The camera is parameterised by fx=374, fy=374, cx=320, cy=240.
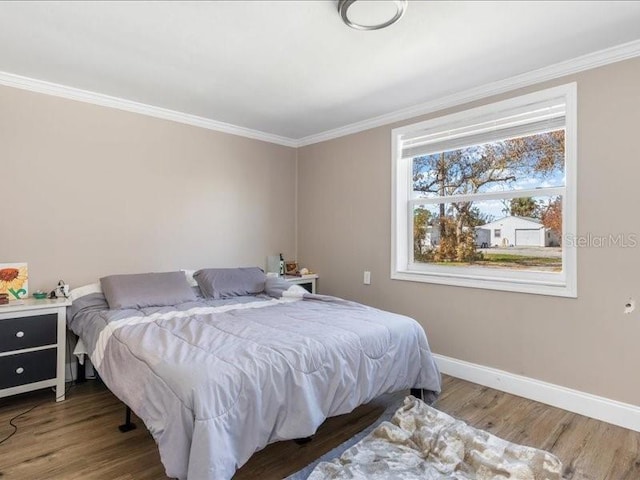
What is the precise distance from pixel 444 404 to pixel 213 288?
2.05 m

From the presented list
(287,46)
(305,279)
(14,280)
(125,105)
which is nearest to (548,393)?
(305,279)

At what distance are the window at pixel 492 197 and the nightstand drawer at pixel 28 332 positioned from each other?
2.75m

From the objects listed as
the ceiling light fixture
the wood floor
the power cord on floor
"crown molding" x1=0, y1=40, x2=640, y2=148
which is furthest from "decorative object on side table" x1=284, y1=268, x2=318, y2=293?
the ceiling light fixture

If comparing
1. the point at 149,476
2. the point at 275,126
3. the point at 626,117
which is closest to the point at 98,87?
the point at 275,126

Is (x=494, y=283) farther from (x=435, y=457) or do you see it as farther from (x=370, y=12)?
(x=370, y=12)

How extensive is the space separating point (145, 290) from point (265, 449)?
155 cm

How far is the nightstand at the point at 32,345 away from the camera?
2412mm

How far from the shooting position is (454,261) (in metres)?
3.30

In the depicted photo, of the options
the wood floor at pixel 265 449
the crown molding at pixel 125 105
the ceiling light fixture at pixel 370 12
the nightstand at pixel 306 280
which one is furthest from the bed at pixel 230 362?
the ceiling light fixture at pixel 370 12

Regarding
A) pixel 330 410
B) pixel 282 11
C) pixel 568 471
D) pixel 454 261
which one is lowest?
pixel 568 471

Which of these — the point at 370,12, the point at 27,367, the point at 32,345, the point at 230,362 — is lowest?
the point at 27,367

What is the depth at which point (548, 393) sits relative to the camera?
2.62 metres

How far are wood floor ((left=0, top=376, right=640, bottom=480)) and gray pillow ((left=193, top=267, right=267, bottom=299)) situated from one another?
3.55ft

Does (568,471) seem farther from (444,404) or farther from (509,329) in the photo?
(509,329)
